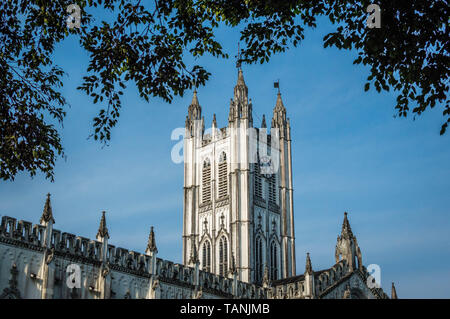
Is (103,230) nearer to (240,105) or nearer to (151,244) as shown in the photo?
(151,244)

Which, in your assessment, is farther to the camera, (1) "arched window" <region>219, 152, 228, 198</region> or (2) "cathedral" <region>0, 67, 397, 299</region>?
(1) "arched window" <region>219, 152, 228, 198</region>

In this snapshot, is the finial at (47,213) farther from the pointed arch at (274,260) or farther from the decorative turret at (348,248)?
the pointed arch at (274,260)

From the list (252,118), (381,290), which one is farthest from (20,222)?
(252,118)

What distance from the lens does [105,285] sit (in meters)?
38.6

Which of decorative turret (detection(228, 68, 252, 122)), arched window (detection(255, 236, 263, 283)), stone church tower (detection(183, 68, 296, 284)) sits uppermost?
decorative turret (detection(228, 68, 252, 122))

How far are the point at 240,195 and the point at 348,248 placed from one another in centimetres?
2045

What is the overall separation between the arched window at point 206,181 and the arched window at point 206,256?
560cm

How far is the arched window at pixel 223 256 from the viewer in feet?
228

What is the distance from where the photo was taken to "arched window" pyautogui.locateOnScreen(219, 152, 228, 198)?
73931 millimetres

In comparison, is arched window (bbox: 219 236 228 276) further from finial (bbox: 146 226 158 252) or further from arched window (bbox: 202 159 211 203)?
finial (bbox: 146 226 158 252)

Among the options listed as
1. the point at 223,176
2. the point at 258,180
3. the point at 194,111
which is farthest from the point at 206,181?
the point at 194,111

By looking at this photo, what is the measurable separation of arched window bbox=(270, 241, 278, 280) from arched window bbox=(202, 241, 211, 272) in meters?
7.20

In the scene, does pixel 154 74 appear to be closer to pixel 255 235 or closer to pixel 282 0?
pixel 282 0

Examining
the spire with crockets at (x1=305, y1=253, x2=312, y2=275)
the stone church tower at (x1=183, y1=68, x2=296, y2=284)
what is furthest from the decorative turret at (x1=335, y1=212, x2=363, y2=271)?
the stone church tower at (x1=183, y1=68, x2=296, y2=284)
